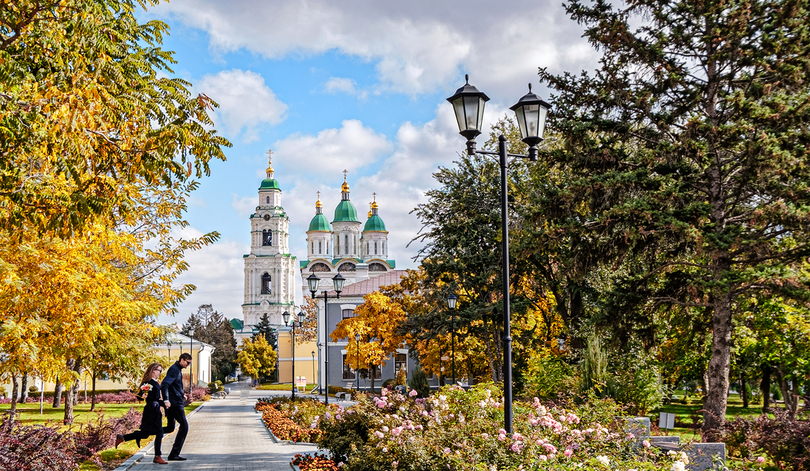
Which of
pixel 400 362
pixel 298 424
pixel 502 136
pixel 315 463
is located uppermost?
pixel 502 136

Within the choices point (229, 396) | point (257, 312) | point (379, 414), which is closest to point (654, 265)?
point (379, 414)

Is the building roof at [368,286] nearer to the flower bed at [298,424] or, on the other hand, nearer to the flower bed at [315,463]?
the flower bed at [298,424]

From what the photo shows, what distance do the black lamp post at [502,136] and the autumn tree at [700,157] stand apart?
647cm

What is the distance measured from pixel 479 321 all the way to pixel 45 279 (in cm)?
1591

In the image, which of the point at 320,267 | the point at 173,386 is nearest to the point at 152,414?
the point at 173,386

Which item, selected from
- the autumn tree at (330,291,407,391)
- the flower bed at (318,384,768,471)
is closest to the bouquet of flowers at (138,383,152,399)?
the flower bed at (318,384,768,471)

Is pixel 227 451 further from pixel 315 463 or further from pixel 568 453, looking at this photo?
pixel 568 453

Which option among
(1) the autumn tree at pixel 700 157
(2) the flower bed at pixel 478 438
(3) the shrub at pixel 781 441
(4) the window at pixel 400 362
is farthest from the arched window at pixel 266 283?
(3) the shrub at pixel 781 441

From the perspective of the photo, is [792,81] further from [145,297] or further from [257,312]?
[257,312]

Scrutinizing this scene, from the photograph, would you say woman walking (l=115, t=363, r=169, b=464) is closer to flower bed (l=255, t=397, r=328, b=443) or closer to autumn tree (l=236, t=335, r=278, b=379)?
flower bed (l=255, t=397, r=328, b=443)

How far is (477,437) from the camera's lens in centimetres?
703

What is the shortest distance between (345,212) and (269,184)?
39.2 ft

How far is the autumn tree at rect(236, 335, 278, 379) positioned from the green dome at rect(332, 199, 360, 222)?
28655 millimetres

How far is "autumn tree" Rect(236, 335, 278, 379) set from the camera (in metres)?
65.4
